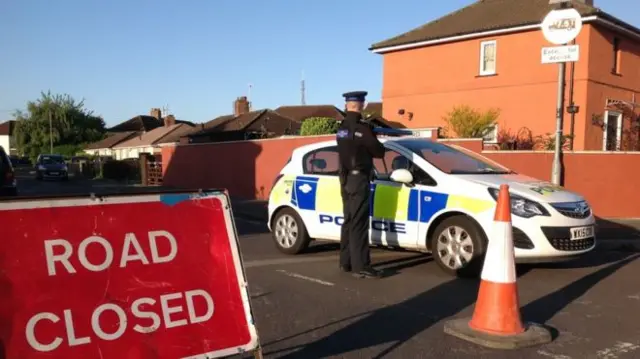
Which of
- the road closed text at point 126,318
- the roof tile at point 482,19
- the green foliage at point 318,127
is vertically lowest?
the road closed text at point 126,318

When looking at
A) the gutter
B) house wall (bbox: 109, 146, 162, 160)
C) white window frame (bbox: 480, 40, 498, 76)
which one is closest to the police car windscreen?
the gutter

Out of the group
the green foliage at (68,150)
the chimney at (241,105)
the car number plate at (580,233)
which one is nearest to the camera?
the car number plate at (580,233)

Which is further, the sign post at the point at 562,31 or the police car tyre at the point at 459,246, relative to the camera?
the sign post at the point at 562,31

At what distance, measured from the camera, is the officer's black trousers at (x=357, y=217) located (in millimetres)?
6500

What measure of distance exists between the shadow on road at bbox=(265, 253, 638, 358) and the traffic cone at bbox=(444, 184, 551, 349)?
422 mm

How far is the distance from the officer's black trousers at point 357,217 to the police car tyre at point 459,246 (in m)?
0.87

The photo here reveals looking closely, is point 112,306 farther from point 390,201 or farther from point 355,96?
point 390,201

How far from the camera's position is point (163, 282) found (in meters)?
3.34

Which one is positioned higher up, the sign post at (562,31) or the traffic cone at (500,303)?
the sign post at (562,31)

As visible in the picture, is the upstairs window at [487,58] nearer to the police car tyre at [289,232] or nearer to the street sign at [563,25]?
the street sign at [563,25]

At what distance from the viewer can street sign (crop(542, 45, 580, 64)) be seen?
9.19 meters

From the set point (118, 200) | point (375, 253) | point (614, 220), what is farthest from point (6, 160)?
point (614, 220)

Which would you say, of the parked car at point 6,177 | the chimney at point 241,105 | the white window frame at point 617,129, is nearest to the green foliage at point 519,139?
the white window frame at point 617,129

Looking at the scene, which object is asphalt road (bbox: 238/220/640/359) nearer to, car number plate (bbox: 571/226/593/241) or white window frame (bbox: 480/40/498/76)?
car number plate (bbox: 571/226/593/241)
